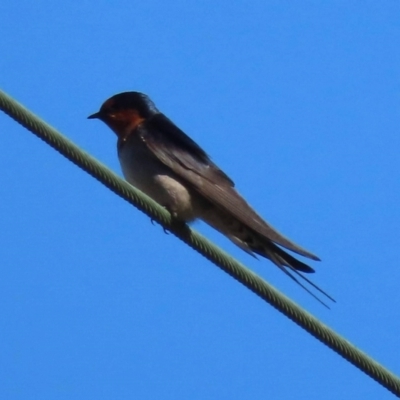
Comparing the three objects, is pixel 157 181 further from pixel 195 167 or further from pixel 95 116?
pixel 95 116

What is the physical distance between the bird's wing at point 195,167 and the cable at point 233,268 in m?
0.90

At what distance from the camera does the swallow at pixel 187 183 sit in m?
3.98

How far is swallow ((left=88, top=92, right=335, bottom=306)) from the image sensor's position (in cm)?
398

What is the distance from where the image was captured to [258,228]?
3932 millimetres

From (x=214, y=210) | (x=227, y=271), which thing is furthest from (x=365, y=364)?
(x=214, y=210)

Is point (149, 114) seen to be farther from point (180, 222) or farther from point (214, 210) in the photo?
point (180, 222)

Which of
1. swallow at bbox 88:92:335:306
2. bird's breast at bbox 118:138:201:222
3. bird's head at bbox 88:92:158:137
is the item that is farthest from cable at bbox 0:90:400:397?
bird's head at bbox 88:92:158:137

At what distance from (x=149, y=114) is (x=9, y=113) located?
2.14 m

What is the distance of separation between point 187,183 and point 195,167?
15cm

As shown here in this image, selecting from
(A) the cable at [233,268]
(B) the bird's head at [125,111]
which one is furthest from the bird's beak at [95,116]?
(A) the cable at [233,268]

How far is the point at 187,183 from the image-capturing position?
4.23m

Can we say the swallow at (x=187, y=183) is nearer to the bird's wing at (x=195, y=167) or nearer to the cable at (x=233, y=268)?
the bird's wing at (x=195, y=167)

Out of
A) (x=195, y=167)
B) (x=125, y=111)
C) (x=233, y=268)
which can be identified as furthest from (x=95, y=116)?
(x=233, y=268)

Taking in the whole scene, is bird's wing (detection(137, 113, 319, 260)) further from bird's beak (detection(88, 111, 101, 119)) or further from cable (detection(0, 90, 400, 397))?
cable (detection(0, 90, 400, 397))
